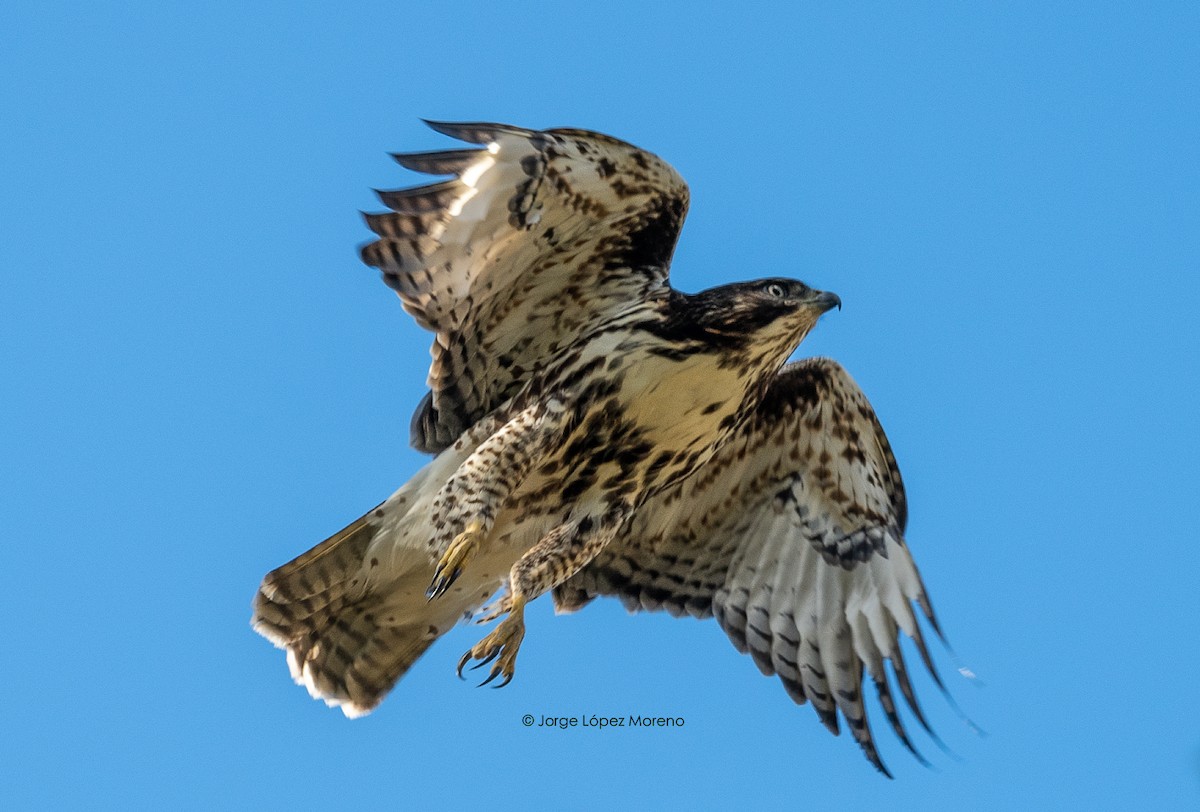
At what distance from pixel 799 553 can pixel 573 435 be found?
183 centimetres

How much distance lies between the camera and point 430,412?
29.6 feet

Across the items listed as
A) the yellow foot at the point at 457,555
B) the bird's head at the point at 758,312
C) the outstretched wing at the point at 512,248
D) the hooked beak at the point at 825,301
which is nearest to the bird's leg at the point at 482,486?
the yellow foot at the point at 457,555

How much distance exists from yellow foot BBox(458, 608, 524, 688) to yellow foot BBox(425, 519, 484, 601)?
1.07ft

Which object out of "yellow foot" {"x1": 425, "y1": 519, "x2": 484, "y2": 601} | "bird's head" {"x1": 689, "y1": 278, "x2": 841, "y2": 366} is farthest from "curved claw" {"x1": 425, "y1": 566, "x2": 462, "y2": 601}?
"bird's head" {"x1": 689, "y1": 278, "x2": 841, "y2": 366}

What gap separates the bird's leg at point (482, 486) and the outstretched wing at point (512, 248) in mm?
446

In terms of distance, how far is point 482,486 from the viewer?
8.42 m

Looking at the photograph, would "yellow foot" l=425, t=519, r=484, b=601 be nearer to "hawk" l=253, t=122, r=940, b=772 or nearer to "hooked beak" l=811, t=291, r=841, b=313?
"hawk" l=253, t=122, r=940, b=772

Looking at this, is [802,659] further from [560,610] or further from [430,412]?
[430,412]

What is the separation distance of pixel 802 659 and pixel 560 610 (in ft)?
4.41

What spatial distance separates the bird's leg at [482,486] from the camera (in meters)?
8.33

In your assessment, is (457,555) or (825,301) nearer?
(457,555)

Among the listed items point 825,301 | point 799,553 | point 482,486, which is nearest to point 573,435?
point 482,486

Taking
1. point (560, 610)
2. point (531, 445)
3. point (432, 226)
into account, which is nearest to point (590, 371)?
A: point (531, 445)

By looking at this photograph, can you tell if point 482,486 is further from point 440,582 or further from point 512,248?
point 512,248
